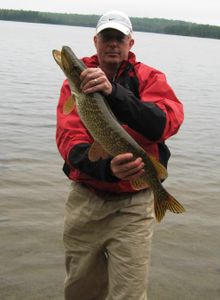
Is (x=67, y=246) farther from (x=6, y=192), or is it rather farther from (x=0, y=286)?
(x=6, y=192)

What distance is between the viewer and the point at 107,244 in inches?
168

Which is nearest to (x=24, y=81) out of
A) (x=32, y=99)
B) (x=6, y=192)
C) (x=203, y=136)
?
(x=32, y=99)

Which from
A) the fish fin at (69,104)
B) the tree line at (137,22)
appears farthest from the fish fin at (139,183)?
the tree line at (137,22)

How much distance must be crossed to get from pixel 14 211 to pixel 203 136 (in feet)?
28.2

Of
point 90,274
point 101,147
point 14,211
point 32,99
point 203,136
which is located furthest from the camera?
point 32,99

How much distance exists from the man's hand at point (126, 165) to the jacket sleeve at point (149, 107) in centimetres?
30

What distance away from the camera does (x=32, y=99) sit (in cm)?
1941

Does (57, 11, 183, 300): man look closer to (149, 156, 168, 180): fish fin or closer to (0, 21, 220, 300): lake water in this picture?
(149, 156, 168, 180): fish fin

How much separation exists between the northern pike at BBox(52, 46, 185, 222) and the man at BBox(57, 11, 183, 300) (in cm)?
9

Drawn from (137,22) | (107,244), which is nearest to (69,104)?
(107,244)

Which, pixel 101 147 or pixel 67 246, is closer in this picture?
pixel 101 147

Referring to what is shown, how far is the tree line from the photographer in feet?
475

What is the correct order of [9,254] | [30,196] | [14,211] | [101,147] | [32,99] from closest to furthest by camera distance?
[101,147] < [9,254] < [14,211] < [30,196] < [32,99]

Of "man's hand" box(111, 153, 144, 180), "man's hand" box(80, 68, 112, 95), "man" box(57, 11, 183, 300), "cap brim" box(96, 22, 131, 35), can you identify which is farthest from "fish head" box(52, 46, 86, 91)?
"cap brim" box(96, 22, 131, 35)
